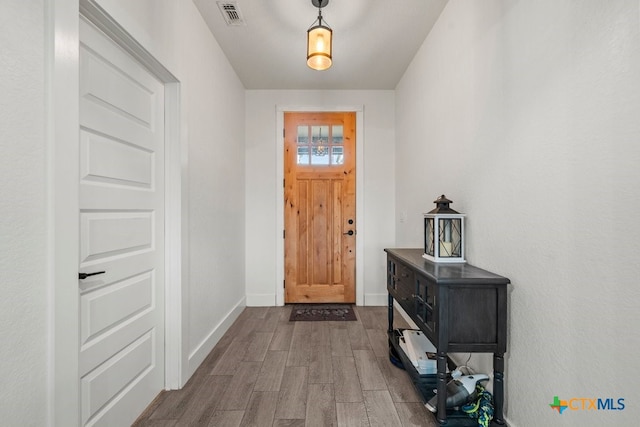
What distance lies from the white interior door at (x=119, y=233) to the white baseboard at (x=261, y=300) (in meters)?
1.73

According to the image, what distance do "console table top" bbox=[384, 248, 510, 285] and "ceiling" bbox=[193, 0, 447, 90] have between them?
1.86 metres

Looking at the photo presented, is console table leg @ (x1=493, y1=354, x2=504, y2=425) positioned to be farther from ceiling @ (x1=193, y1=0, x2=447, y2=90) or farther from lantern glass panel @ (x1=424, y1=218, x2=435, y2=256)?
ceiling @ (x1=193, y1=0, x2=447, y2=90)

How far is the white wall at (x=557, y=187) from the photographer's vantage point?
0.95 metres

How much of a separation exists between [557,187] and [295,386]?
1.85 m

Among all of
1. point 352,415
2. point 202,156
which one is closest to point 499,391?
point 352,415

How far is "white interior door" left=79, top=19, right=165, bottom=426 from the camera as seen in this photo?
1.31m

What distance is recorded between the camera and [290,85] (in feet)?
11.6

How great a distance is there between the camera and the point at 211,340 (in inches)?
98.2

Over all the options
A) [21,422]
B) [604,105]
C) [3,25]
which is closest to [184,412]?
[21,422]

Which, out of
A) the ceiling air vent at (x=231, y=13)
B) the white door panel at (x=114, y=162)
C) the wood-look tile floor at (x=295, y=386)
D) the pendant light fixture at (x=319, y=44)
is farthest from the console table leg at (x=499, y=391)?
the ceiling air vent at (x=231, y=13)

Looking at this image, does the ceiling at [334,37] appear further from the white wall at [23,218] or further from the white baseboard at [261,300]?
the white baseboard at [261,300]

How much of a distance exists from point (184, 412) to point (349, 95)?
3.46 meters

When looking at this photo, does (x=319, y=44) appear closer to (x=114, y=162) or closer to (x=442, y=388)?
(x=114, y=162)

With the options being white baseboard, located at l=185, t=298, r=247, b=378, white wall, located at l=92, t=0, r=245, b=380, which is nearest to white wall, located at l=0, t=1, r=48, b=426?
white wall, located at l=92, t=0, r=245, b=380
